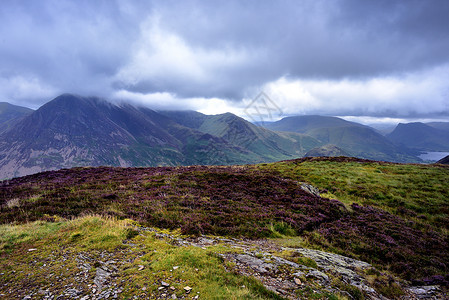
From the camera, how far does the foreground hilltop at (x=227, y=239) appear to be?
7309mm

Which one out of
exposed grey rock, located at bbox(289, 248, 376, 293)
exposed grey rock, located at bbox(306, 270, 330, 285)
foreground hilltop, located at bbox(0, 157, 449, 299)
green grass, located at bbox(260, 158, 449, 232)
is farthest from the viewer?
green grass, located at bbox(260, 158, 449, 232)

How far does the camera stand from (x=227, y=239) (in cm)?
1266

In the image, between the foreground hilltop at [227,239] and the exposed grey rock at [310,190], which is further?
the exposed grey rock at [310,190]

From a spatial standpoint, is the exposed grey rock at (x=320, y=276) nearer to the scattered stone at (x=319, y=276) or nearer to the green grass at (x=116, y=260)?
the scattered stone at (x=319, y=276)

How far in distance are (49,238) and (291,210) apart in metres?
18.7

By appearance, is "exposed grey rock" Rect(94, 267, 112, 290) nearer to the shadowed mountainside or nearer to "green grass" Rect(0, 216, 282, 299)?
"green grass" Rect(0, 216, 282, 299)

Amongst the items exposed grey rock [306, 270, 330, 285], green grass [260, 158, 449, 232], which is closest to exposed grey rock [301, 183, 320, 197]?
green grass [260, 158, 449, 232]

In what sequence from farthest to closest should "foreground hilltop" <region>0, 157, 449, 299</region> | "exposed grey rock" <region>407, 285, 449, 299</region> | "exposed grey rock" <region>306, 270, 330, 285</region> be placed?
"exposed grey rock" <region>407, 285, 449, 299</region> → "exposed grey rock" <region>306, 270, 330, 285</region> → "foreground hilltop" <region>0, 157, 449, 299</region>

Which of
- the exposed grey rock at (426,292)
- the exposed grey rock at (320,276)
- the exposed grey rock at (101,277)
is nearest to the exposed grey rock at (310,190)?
the exposed grey rock at (426,292)

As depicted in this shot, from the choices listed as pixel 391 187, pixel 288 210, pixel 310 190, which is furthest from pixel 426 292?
pixel 391 187

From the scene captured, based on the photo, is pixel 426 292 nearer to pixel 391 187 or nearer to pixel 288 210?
pixel 288 210

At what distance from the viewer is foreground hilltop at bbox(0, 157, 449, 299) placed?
24.0 ft

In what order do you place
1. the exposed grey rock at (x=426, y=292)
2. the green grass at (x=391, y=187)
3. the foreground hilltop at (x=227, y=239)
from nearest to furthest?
the foreground hilltop at (x=227, y=239), the exposed grey rock at (x=426, y=292), the green grass at (x=391, y=187)

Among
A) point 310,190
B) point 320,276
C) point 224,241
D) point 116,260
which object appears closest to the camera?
point 116,260
